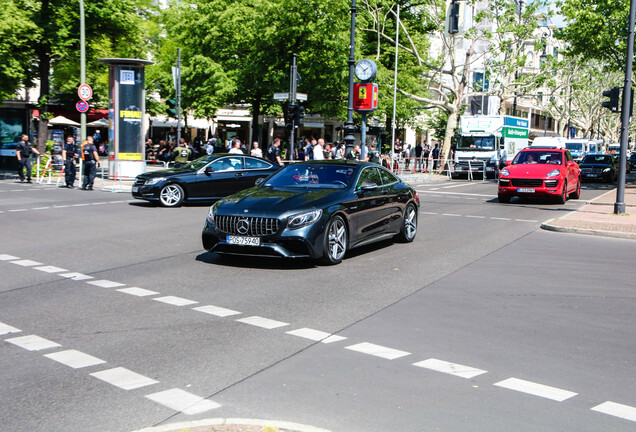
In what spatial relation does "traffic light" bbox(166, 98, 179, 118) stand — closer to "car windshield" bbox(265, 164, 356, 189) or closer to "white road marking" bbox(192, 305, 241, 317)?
"car windshield" bbox(265, 164, 356, 189)

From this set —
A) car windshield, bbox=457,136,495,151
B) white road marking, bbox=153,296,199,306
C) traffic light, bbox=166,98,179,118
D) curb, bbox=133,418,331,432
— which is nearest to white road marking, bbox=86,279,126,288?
white road marking, bbox=153,296,199,306

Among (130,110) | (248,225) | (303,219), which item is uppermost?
(130,110)

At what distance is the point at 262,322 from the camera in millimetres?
6656

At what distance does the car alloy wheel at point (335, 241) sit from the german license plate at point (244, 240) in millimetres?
985

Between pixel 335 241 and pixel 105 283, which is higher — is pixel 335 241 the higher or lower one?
the higher one

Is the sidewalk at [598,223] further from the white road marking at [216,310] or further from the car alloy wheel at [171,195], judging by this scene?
the white road marking at [216,310]

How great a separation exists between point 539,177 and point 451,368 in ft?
53.4

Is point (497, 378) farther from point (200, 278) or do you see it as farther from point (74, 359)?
point (200, 278)

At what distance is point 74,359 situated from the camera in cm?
543

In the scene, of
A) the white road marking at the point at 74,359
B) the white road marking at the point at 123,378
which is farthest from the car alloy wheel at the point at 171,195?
the white road marking at the point at 123,378

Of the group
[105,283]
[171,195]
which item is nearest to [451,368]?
[105,283]

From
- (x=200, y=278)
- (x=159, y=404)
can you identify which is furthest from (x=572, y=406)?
(x=200, y=278)

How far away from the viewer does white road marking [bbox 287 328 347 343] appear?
6.10 metres

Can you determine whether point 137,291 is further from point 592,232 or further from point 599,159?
point 599,159
